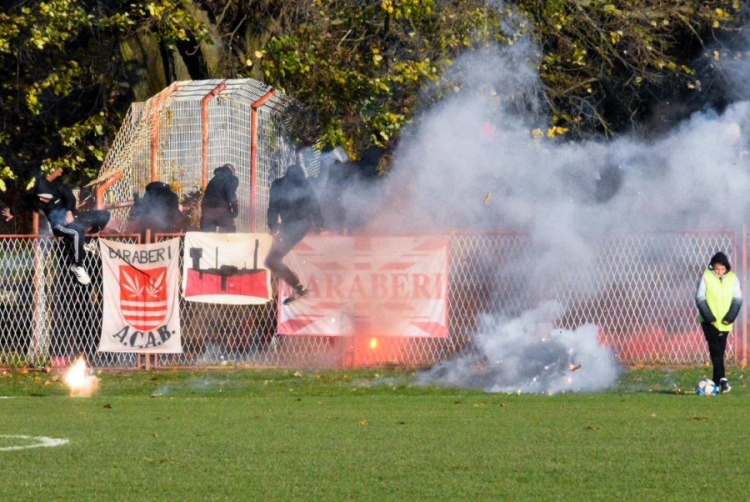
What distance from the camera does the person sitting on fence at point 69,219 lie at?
767 inches

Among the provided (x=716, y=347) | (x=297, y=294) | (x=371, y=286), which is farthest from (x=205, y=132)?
(x=716, y=347)

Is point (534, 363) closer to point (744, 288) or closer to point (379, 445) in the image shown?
point (744, 288)

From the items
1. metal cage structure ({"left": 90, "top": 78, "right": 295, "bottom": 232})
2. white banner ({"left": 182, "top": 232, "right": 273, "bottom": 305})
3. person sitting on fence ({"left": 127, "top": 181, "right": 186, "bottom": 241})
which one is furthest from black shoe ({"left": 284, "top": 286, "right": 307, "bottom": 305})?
metal cage structure ({"left": 90, "top": 78, "right": 295, "bottom": 232})

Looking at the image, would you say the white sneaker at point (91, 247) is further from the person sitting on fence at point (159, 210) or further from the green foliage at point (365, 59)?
the green foliage at point (365, 59)

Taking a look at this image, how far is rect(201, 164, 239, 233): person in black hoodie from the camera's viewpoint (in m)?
19.9

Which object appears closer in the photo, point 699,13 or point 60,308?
point 60,308

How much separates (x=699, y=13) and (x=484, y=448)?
599 inches

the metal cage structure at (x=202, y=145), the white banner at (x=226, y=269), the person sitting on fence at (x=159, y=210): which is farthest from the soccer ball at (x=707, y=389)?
the person sitting on fence at (x=159, y=210)

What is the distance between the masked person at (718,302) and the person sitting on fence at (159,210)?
321 inches

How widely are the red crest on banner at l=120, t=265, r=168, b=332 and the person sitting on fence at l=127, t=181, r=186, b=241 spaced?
120 centimetres

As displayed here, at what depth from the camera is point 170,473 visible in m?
8.84

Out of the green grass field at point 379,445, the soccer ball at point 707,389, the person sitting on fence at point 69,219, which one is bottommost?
the green grass field at point 379,445

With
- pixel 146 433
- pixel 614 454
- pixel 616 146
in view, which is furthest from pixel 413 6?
pixel 614 454

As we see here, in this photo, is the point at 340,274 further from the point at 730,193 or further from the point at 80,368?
the point at 730,193
